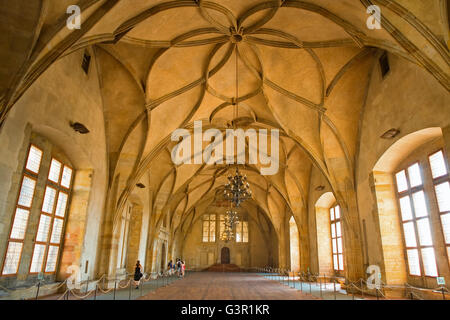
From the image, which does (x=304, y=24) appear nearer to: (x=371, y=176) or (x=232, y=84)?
(x=232, y=84)

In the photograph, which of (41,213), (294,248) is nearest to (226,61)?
(41,213)

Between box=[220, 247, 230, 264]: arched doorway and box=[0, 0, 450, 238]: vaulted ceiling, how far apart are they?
1939 cm

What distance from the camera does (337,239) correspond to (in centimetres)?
1512

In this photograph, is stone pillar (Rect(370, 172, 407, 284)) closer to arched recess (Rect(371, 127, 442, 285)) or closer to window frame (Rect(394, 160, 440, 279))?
arched recess (Rect(371, 127, 442, 285))

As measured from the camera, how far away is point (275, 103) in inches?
492

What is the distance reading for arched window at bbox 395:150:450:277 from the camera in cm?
800

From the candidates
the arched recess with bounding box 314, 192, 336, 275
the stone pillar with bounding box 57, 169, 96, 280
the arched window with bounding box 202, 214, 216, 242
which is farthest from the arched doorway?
the stone pillar with bounding box 57, 169, 96, 280

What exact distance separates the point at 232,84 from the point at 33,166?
25.4ft

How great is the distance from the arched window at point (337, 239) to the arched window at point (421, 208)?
507 centimetres

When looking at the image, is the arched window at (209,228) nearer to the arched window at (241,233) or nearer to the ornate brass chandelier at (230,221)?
the arched window at (241,233)

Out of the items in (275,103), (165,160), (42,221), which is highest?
(275,103)

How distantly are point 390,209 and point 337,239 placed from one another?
18.8 ft

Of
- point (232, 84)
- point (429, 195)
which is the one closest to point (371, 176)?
point (429, 195)

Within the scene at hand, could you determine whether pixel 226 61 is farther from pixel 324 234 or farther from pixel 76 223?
pixel 324 234
